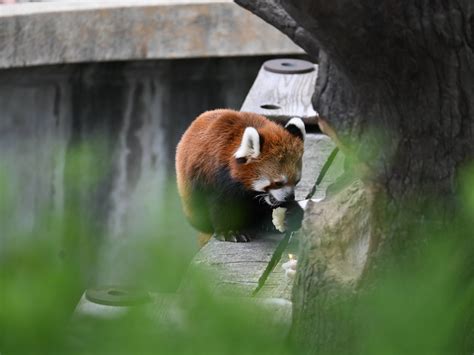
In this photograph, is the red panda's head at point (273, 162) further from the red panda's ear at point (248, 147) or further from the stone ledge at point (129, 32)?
the stone ledge at point (129, 32)

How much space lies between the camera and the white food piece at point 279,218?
4.57 metres

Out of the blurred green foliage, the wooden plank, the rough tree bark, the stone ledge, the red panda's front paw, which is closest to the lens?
the blurred green foliage

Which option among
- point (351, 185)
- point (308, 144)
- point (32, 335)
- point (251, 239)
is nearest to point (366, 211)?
point (351, 185)

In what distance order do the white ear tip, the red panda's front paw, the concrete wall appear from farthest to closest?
the concrete wall → the white ear tip → the red panda's front paw

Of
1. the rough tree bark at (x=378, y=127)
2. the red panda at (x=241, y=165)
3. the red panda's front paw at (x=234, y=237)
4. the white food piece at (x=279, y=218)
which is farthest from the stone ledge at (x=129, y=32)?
the rough tree bark at (x=378, y=127)

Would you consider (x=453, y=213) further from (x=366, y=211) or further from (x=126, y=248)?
(x=126, y=248)

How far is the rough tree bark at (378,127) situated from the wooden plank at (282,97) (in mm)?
2025

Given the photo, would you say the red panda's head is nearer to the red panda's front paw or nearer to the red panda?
the red panda

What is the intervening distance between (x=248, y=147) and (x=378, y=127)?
1894 mm

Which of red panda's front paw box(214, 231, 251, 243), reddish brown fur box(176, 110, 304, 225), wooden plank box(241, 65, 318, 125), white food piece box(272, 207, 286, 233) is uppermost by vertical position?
reddish brown fur box(176, 110, 304, 225)

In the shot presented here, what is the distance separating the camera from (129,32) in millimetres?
6637

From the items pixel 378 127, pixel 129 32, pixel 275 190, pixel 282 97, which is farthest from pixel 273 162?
pixel 129 32

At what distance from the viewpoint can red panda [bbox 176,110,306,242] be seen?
454 cm

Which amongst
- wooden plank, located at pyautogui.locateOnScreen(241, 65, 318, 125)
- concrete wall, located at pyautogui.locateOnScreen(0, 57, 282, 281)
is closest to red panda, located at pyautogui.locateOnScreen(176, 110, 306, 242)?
wooden plank, located at pyautogui.locateOnScreen(241, 65, 318, 125)
